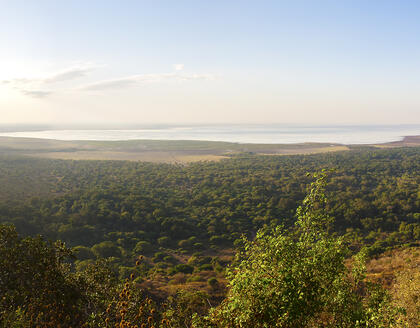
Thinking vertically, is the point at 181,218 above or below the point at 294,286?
below

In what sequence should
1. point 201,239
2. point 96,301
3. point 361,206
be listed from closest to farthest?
point 96,301, point 201,239, point 361,206

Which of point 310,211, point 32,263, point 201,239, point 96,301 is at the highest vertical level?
point 310,211

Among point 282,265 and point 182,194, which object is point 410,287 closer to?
point 282,265

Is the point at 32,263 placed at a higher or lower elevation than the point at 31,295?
higher

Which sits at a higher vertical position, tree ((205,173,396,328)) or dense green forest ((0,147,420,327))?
tree ((205,173,396,328))

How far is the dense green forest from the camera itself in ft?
82.1

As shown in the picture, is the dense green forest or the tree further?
the dense green forest

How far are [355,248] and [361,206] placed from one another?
18.2 meters

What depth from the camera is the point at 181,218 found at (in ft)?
179

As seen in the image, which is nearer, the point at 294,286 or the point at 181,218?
the point at 294,286

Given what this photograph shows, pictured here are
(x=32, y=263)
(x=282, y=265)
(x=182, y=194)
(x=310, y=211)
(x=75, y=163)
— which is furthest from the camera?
(x=75, y=163)

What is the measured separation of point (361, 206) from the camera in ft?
181

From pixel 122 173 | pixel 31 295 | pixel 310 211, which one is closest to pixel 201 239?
pixel 31 295

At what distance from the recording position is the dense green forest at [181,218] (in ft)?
82.1
